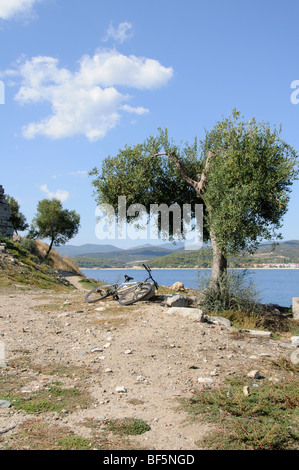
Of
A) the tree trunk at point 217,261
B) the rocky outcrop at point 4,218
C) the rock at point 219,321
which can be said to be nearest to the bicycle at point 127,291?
the tree trunk at point 217,261

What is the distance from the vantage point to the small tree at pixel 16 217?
51.8m

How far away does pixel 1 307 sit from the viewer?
589 inches

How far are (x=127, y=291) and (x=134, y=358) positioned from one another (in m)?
6.79

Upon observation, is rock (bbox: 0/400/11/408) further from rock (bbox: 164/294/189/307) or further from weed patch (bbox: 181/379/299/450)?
rock (bbox: 164/294/189/307)

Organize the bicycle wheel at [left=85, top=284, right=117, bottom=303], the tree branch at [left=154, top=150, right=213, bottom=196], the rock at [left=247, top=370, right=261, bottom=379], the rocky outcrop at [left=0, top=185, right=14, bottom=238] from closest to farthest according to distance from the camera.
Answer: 1. the rock at [left=247, top=370, right=261, bottom=379]
2. the bicycle wheel at [left=85, top=284, right=117, bottom=303]
3. the tree branch at [left=154, top=150, right=213, bottom=196]
4. the rocky outcrop at [left=0, top=185, right=14, bottom=238]

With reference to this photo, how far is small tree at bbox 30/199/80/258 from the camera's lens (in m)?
51.0

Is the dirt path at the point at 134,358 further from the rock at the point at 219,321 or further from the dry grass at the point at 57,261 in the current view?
the dry grass at the point at 57,261

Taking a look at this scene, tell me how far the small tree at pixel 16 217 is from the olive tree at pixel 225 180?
36788 millimetres

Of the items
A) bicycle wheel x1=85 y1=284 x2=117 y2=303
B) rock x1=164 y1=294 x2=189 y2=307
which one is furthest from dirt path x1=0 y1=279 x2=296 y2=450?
rock x1=164 y1=294 x2=189 y2=307

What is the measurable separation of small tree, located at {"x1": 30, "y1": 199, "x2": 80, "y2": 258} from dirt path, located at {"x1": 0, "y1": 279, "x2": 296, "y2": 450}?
38316mm

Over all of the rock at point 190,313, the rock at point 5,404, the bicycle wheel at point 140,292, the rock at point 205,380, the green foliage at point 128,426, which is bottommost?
the rock at point 205,380

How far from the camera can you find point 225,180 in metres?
14.8
